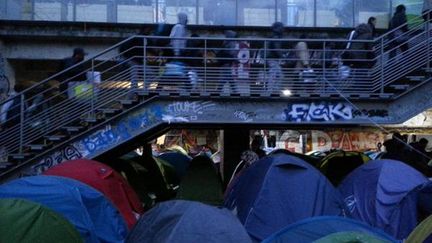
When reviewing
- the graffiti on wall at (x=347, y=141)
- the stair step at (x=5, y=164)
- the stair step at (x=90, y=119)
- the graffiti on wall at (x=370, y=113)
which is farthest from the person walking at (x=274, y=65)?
the graffiti on wall at (x=347, y=141)

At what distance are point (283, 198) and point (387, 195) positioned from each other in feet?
7.15

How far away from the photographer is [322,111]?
12.9 meters

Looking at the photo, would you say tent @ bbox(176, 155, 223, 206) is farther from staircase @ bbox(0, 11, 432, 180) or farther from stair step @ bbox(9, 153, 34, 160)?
stair step @ bbox(9, 153, 34, 160)

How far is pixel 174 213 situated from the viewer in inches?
277

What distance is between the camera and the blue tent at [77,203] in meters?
8.52

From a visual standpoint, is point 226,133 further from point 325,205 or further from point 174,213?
point 174,213

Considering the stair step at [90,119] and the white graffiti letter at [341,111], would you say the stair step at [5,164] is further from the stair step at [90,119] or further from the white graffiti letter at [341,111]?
the white graffiti letter at [341,111]

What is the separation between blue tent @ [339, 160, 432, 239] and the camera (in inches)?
413

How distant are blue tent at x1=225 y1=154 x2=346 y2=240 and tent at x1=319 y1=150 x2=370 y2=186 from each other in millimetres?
5907

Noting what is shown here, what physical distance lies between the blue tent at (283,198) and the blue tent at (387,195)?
1.13 metres

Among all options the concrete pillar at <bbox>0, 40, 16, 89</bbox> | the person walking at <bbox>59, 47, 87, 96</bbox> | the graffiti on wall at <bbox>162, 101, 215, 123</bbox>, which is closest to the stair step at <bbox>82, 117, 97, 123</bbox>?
the person walking at <bbox>59, 47, 87, 96</bbox>

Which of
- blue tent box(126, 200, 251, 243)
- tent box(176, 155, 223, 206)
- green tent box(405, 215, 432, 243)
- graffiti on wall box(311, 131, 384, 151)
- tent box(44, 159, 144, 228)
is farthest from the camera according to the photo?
graffiti on wall box(311, 131, 384, 151)

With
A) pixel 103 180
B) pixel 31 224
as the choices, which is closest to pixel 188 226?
pixel 31 224

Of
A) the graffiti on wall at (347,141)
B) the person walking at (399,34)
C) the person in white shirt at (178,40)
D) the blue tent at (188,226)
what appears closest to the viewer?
the blue tent at (188,226)
